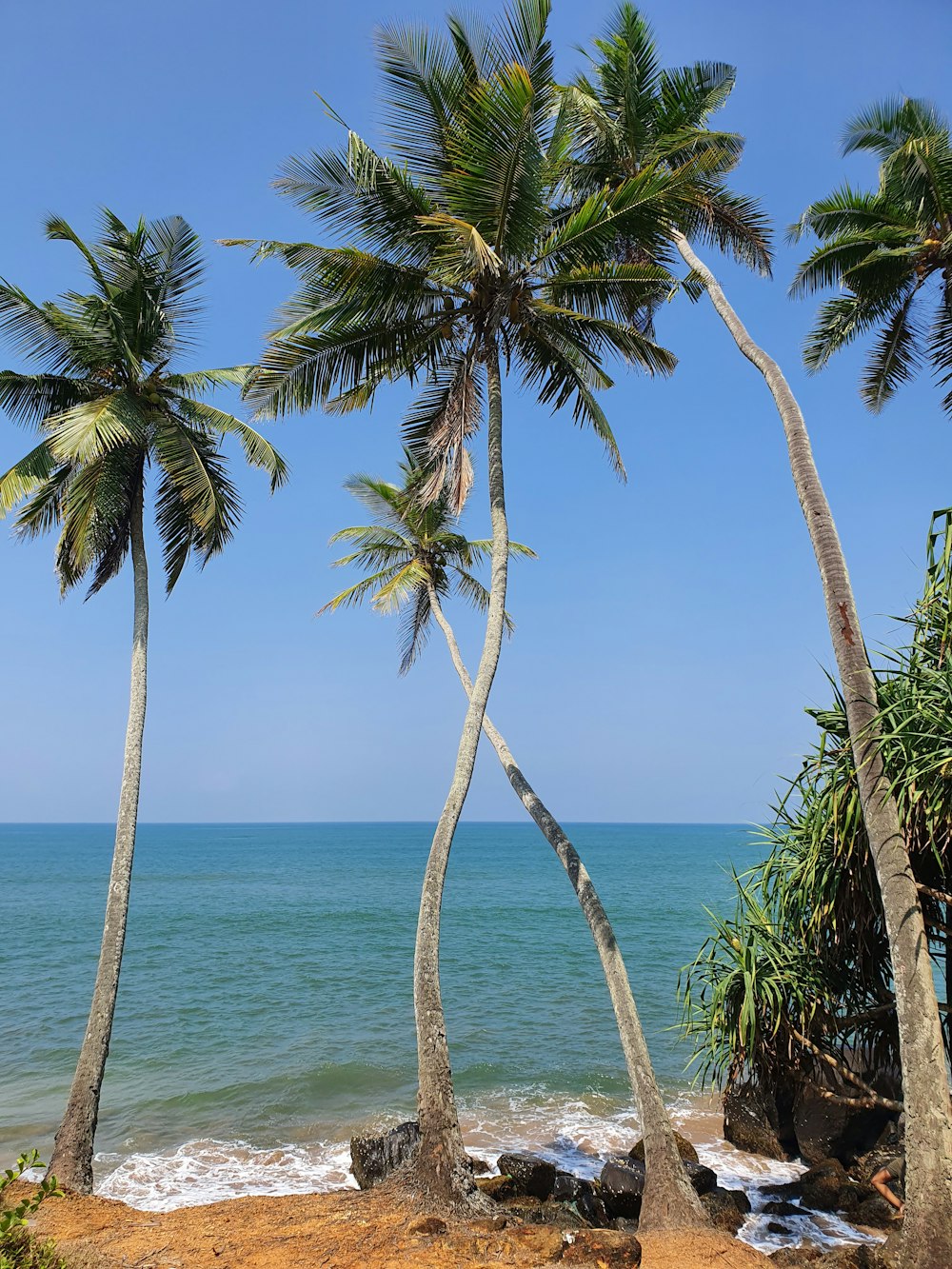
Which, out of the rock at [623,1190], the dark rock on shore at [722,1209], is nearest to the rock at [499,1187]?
the rock at [623,1190]

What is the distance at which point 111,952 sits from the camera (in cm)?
973

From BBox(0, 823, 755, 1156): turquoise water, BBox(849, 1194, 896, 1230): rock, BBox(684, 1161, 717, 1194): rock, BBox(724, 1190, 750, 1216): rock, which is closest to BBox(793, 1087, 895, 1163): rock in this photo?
BBox(849, 1194, 896, 1230): rock

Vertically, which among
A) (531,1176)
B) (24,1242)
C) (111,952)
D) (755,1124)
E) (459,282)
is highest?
(459,282)

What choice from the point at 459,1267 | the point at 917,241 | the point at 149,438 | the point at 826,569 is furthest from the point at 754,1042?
the point at 917,241

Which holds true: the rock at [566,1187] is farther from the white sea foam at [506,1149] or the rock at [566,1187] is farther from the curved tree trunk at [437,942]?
the curved tree trunk at [437,942]

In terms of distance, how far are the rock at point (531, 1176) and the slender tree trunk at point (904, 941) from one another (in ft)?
14.6

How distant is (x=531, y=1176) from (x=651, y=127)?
1367 centimetres

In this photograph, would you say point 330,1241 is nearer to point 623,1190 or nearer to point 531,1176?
point 531,1176

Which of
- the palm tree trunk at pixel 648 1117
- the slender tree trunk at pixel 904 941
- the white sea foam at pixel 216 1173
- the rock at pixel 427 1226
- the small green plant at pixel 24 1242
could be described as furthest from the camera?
the white sea foam at pixel 216 1173

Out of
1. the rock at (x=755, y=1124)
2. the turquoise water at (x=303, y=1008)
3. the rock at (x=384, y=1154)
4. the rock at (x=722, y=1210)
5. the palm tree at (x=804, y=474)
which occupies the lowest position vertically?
the turquoise water at (x=303, y=1008)

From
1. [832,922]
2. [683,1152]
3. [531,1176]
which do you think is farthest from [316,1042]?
[832,922]

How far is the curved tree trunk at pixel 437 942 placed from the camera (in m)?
8.34

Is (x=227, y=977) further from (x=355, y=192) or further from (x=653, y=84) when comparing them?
(x=653, y=84)

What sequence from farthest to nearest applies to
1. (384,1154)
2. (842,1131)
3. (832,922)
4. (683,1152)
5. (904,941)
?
1. (842,1131)
2. (683,1152)
3. (384,1154)
4. (832,922)
5. (904,941)
